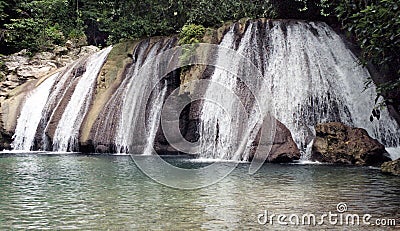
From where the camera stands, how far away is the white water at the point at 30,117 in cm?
2264

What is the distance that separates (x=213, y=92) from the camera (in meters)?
19.3

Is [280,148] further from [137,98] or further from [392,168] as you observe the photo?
[137,98]

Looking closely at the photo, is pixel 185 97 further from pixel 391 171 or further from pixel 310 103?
pixel 391 171

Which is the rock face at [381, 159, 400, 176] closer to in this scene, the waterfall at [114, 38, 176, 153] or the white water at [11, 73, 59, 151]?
the waterfall at [114, 38, 176, 153]

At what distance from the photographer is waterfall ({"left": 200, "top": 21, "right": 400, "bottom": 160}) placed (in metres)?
17.8

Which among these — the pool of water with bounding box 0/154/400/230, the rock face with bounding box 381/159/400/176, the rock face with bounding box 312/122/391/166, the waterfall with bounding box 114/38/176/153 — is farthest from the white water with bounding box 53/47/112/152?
the rock face with bounding box 381/159/400/176

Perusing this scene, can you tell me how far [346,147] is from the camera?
15.5m

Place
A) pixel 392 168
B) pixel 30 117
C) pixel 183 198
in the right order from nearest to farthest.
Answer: pixel 183 198 < pixel 392 168 < pixel 30 117

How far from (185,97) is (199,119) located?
1.76 metres

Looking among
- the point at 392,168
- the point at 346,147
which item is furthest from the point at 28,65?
the point at 392,168

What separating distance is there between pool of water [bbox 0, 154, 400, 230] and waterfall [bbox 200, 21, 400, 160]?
4.13 metres

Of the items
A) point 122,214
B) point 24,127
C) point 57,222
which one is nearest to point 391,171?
point 122,214

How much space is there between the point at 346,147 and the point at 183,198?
7772 millimetres

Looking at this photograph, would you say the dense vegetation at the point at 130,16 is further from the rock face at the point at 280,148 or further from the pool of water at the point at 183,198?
the pool of water at the point at 183,198
